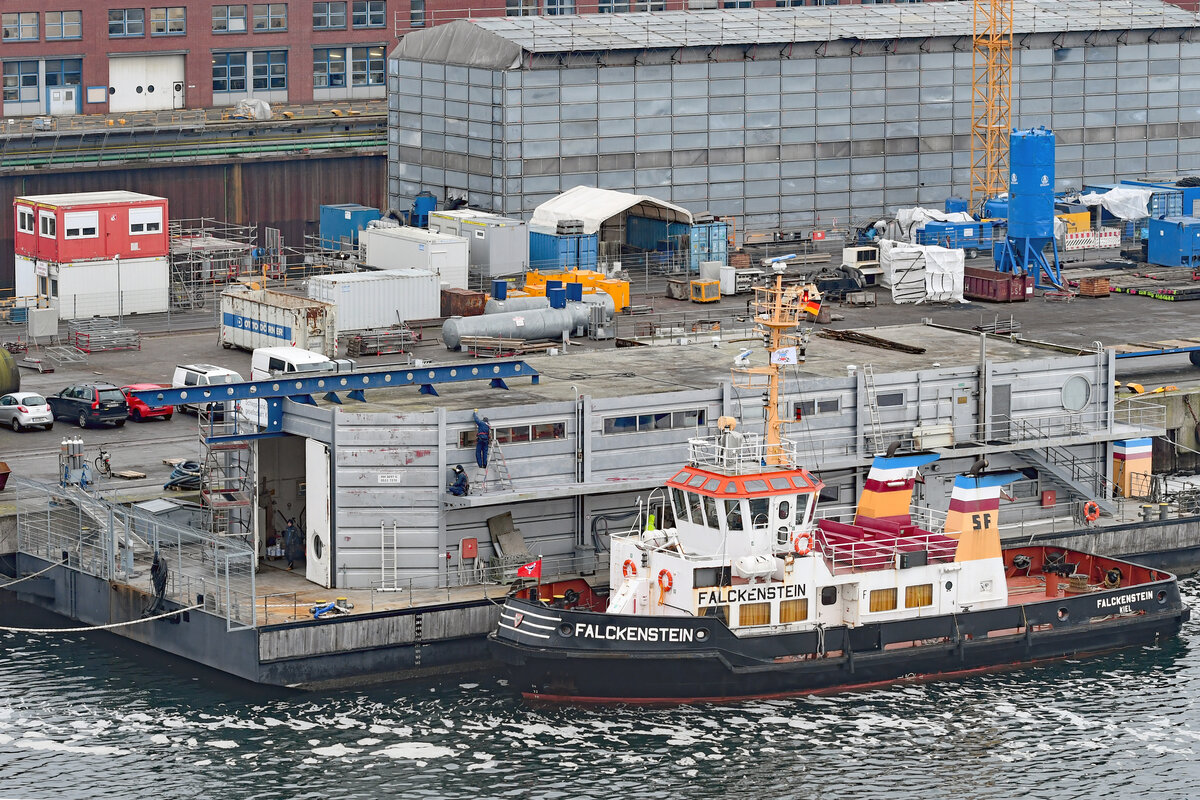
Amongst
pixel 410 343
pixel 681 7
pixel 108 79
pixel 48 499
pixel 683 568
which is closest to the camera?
pixel 683 568

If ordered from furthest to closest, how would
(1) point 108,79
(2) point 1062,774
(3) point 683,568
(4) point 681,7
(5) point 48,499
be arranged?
(4) point 681,7, (1) point 108,79, (5) point 48,499, (3) point 683,568, (2) point 1062,774

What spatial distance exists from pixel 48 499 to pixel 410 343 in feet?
100

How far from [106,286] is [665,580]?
167ft

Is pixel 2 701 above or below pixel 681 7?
below

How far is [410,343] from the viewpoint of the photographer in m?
99.0

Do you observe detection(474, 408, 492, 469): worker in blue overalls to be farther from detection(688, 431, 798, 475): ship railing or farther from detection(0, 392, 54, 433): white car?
detection(0, 392, 54, 433): white car

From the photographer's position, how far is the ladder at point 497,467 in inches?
2552

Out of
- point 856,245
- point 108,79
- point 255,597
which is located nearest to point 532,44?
point 856,245

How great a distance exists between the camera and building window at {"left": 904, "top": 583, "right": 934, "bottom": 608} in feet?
207

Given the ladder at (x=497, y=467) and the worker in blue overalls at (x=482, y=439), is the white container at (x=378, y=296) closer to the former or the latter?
the ladder at (x=497, y=467)

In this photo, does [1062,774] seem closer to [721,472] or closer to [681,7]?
[721,472]

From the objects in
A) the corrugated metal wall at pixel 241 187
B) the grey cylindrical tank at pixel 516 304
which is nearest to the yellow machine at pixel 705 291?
the grey cylindrical tank at pixel 516 304

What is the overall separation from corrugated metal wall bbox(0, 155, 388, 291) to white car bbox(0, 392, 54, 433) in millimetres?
33679

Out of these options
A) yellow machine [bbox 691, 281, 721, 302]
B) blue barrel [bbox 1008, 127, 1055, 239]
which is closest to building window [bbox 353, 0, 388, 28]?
yellow machine [bbox 691, 281, 721, 302]
